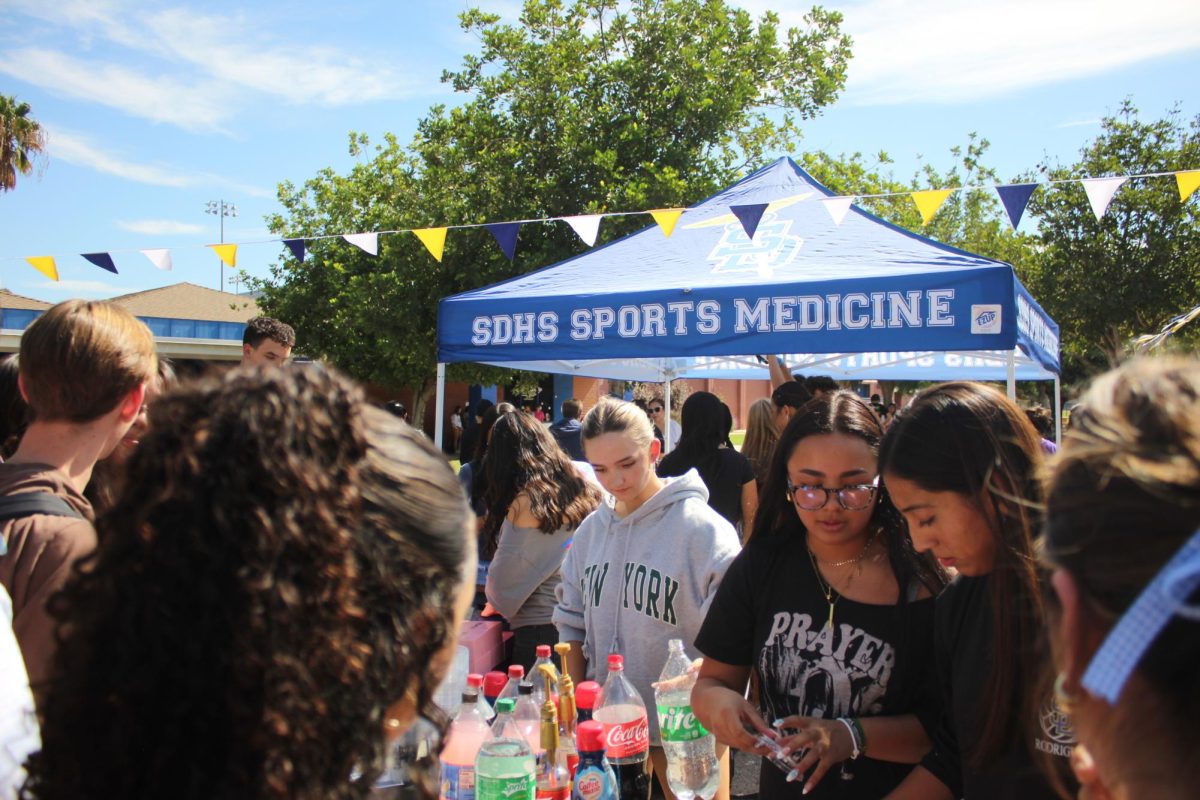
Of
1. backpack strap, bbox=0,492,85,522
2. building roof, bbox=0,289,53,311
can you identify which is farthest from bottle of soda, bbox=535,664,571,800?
building roof, bbox=0,289,53,311

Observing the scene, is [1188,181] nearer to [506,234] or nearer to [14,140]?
[506,234]

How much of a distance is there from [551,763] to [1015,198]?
17.6 ft

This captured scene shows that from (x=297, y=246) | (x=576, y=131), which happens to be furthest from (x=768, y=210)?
(x=576, y=131)

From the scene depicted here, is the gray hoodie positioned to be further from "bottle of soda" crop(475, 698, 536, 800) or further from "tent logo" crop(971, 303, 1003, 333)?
"tent logo" crop(971, 303, 1003, 333)

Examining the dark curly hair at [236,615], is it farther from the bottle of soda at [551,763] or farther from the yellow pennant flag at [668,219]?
the yellow pennant flag at [668,219]

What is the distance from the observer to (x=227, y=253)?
7762 millimetres

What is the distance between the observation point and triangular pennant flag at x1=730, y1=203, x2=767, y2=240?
578cm

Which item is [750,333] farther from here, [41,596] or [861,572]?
[41,596]

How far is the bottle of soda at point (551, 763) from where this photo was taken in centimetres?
201

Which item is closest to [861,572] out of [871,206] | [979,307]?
[979,307]

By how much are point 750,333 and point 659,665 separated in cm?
276

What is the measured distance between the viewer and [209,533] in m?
0.74

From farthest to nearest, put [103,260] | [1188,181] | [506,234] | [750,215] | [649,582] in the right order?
[103,260]
[506,234]
[750,215]
[1188,181]
[649,582]

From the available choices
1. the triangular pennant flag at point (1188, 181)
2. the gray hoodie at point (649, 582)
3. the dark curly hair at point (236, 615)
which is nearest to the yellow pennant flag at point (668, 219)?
the triangular pennant flag at point (1188, 181)
